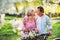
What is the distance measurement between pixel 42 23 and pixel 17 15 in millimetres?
196

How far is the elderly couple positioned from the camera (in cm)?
168

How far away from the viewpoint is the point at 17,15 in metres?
1.69

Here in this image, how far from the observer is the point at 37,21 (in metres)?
1.69

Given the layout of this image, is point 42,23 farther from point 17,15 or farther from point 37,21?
point 17,15

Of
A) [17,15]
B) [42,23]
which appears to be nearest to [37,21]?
[42,23]

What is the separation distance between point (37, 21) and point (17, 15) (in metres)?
0.16

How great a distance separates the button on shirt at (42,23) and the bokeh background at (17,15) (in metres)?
0.03

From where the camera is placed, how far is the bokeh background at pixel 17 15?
5.53ft

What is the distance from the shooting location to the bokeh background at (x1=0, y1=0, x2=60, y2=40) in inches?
66.4

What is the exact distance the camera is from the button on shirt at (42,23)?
168cm

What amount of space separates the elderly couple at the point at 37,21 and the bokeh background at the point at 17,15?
0.03 m

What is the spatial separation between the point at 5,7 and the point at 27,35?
0.27m

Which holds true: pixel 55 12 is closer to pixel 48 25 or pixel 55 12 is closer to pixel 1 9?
pixel 48 25

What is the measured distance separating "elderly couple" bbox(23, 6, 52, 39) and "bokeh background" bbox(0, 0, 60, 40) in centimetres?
3
